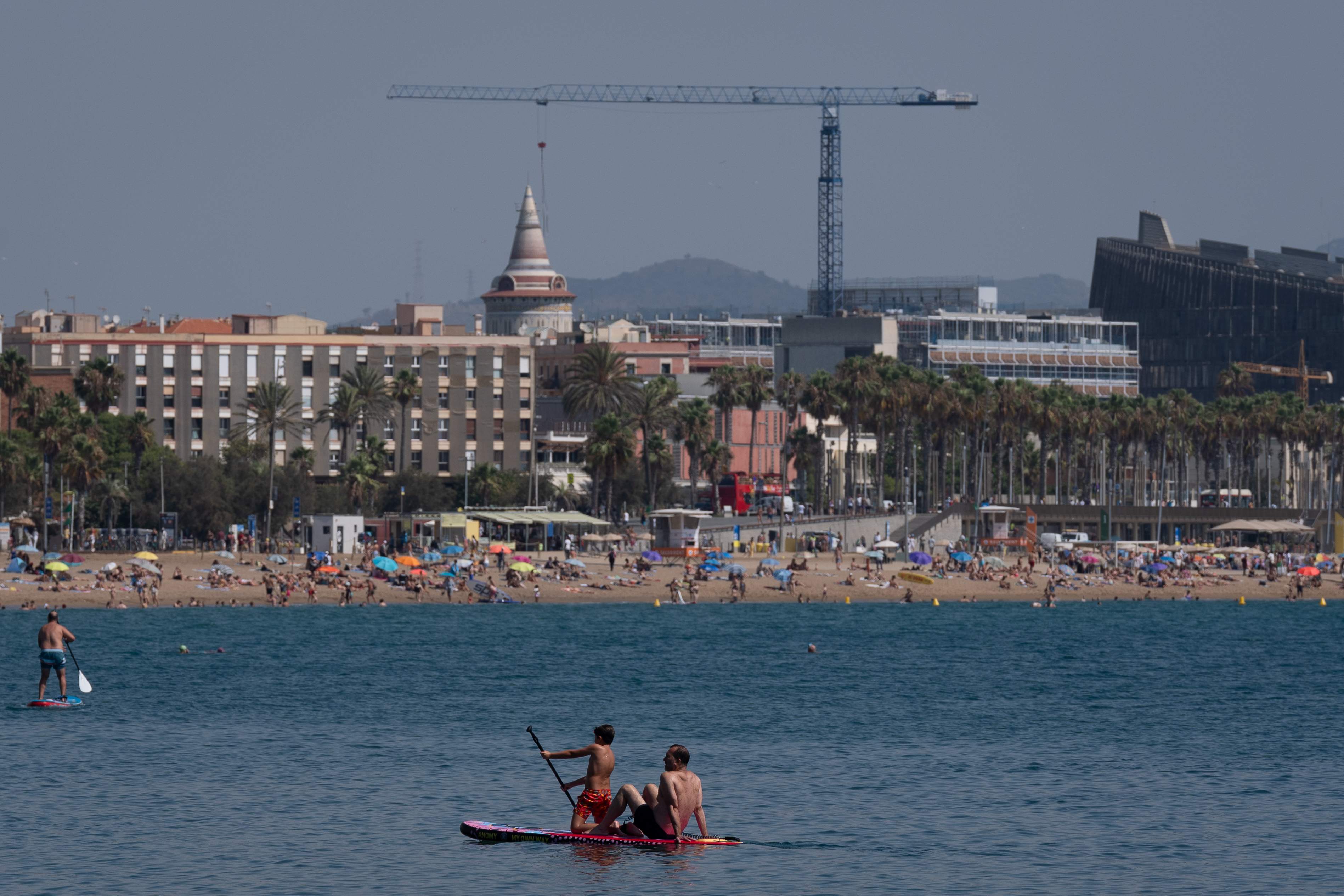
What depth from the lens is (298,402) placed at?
487 ft

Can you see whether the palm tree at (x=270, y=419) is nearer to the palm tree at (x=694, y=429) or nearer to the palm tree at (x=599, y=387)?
the palm tree at (x=599, y=387)

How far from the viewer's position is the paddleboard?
3008 centimetres

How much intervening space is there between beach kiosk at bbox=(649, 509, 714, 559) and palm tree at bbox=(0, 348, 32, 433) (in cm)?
3869

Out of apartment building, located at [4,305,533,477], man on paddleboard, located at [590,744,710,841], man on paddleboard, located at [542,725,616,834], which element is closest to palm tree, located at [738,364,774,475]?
apartment building, located at [4,305,533,477]

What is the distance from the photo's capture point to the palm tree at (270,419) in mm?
127250

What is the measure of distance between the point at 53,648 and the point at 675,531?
7843 centimetres

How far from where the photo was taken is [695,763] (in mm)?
41812

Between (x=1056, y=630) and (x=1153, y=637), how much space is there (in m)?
4.78

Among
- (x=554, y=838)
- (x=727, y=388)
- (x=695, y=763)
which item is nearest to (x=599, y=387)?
(x=727, y=388)

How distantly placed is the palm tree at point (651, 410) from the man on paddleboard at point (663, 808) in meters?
113

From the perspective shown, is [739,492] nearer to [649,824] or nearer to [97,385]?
[97,385]

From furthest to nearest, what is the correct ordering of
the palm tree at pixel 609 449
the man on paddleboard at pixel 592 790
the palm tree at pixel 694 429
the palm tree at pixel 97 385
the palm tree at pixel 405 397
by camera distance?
the palm tree at pixel 694 429 < the palm tree at pixel 405 397 < the palm tree at pixel 609 449 < the palm tree at pixel 97 385 < the man on paddleboard at pixel 592 790

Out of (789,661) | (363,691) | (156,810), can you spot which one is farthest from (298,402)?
(156,810)

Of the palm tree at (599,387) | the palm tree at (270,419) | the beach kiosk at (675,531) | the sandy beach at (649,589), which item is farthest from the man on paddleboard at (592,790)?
the palm tree at (599,387)
